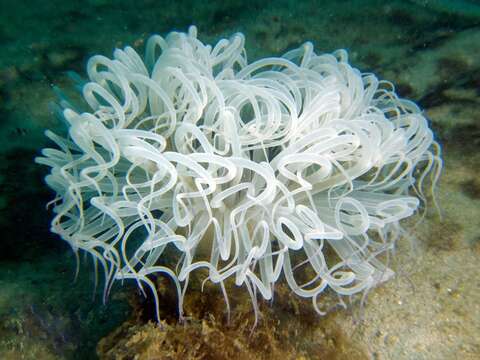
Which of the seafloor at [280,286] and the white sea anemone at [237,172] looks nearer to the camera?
the white sea anemone at [237,172]

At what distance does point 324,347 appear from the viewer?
266 centimetres

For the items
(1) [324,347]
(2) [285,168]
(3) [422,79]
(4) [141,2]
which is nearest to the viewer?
(2) [285,168]

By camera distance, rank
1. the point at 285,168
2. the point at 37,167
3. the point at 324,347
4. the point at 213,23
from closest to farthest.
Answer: the point at 285,168
the point at 324,347
the point at 37,167
the point at 213,23

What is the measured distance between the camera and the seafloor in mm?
2617

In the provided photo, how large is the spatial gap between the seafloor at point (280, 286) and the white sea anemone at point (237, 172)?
290 millimetres

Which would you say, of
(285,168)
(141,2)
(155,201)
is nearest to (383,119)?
(285,168)

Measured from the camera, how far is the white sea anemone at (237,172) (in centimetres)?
237

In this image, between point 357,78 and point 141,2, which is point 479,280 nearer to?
point 357,78

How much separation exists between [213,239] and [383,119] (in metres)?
1.38

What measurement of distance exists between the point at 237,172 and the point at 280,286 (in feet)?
3.06

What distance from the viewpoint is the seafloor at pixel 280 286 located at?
2617 mm

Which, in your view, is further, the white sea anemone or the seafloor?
the seafloor

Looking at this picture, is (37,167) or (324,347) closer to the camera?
(324,347)

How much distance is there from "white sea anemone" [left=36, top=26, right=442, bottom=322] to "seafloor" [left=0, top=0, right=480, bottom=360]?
0.95 feet
